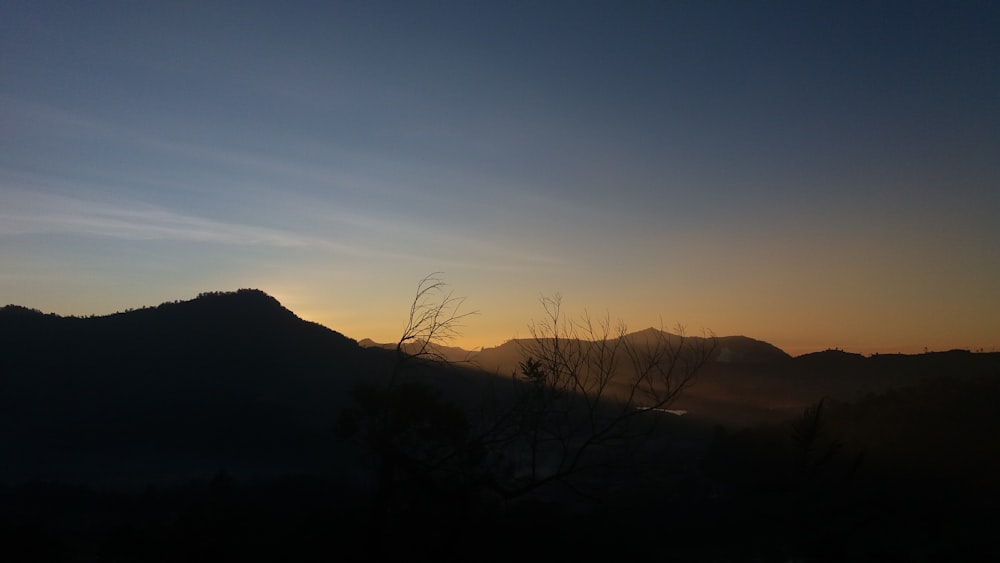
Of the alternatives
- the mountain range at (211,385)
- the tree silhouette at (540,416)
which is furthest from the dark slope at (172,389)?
the tree silhouette at (540,416)

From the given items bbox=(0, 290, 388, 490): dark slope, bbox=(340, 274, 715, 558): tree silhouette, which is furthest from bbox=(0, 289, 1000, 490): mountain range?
bbox=(340, 274, 715, 558): tree silhouette

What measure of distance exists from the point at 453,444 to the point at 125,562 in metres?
8.12

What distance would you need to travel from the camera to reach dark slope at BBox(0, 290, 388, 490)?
7538cm

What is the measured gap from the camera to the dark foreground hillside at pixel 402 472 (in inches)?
490

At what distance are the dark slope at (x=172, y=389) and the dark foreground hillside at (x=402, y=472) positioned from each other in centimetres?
31

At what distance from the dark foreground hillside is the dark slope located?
0.31m

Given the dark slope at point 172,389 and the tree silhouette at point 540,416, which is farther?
the dark slope at point 172,389

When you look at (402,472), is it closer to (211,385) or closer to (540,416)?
(540,416)

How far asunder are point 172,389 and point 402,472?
9038 cm

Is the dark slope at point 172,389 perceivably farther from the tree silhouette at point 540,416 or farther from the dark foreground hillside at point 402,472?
the tree silhouette at point 540,416

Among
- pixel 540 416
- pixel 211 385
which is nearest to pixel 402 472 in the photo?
pixel 540 416

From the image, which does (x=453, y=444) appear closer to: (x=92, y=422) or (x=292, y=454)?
(x=292, y=454)

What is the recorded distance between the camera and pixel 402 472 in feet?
38.2

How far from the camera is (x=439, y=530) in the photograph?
39.5ft
